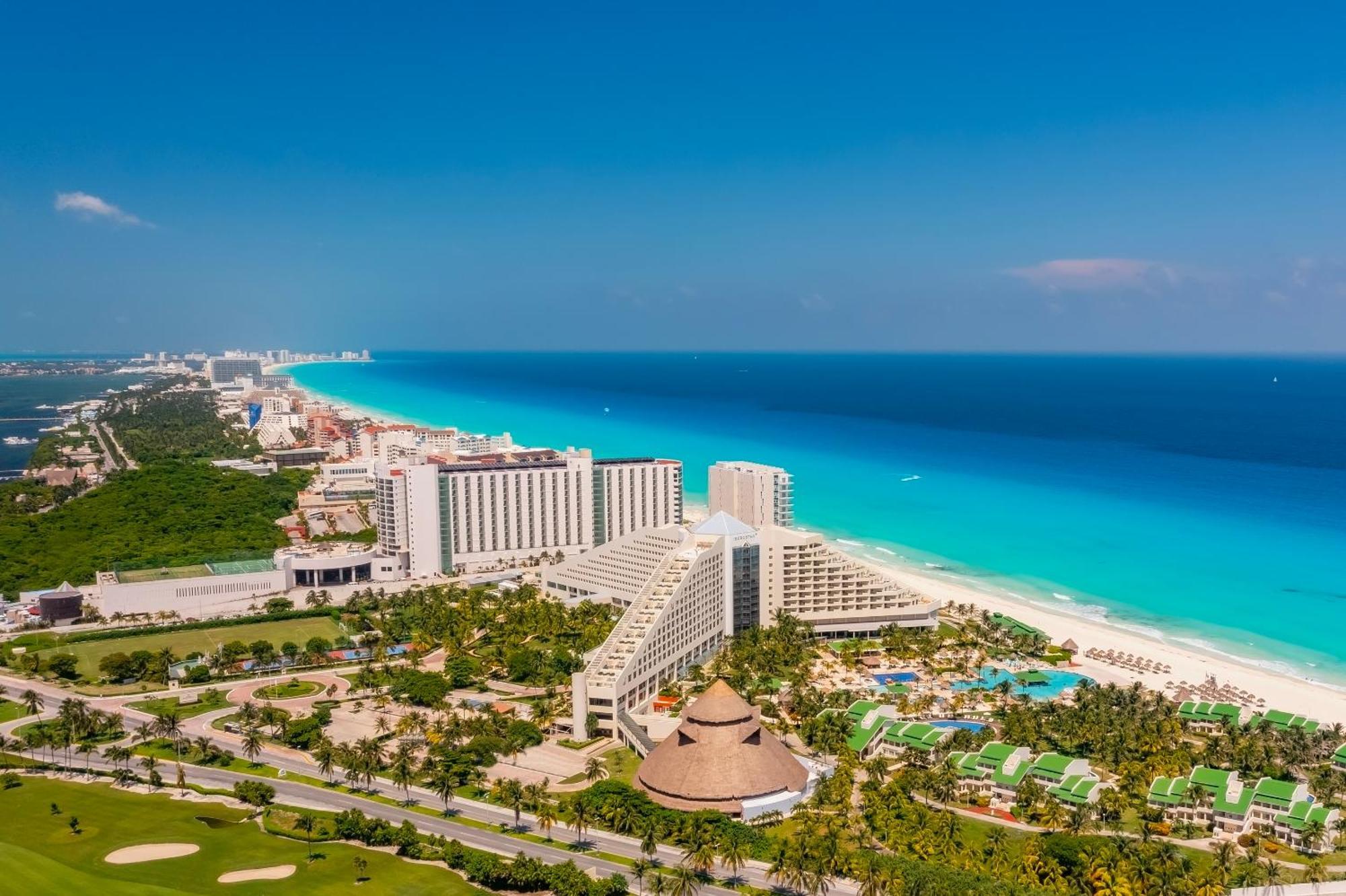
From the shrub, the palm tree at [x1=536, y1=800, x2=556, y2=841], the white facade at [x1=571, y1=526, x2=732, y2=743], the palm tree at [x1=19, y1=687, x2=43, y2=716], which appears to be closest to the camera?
the palm tree at [x1=536, y1=800, x2=556, y2=841]

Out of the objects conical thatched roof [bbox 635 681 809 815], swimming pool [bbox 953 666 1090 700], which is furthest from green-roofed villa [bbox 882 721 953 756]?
swimming pool [bbox 953 666 1090 700]

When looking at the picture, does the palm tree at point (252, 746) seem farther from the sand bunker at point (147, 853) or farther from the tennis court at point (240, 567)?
the tennis court at point (240, 567)

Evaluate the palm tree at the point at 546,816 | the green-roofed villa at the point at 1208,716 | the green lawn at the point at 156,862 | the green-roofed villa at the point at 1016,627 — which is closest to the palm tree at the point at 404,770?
the green lawn at the point at 156,862

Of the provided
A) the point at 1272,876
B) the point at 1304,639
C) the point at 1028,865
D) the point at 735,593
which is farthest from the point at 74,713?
the point at 1304,639

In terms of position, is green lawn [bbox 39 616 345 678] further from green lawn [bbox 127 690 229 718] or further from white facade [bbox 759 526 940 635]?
white facade [bbox 759 526 940 635]

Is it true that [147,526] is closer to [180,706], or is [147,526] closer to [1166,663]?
[180,706]

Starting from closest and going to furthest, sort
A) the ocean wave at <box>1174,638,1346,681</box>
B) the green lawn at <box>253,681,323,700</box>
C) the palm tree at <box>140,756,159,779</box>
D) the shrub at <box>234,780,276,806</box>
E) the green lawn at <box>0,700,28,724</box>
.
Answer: the shrub at <box>234,780,276,806</box>, the palm tree at <box>140,756,159,779</box>, the green lawn at <box>0,700,28,724</box>, the green lawn at <box>253,681,323,700</box>, the ocean wave at <box>1174,638,1346,681</box>

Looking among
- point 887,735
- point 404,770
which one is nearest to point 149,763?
point 404,770
